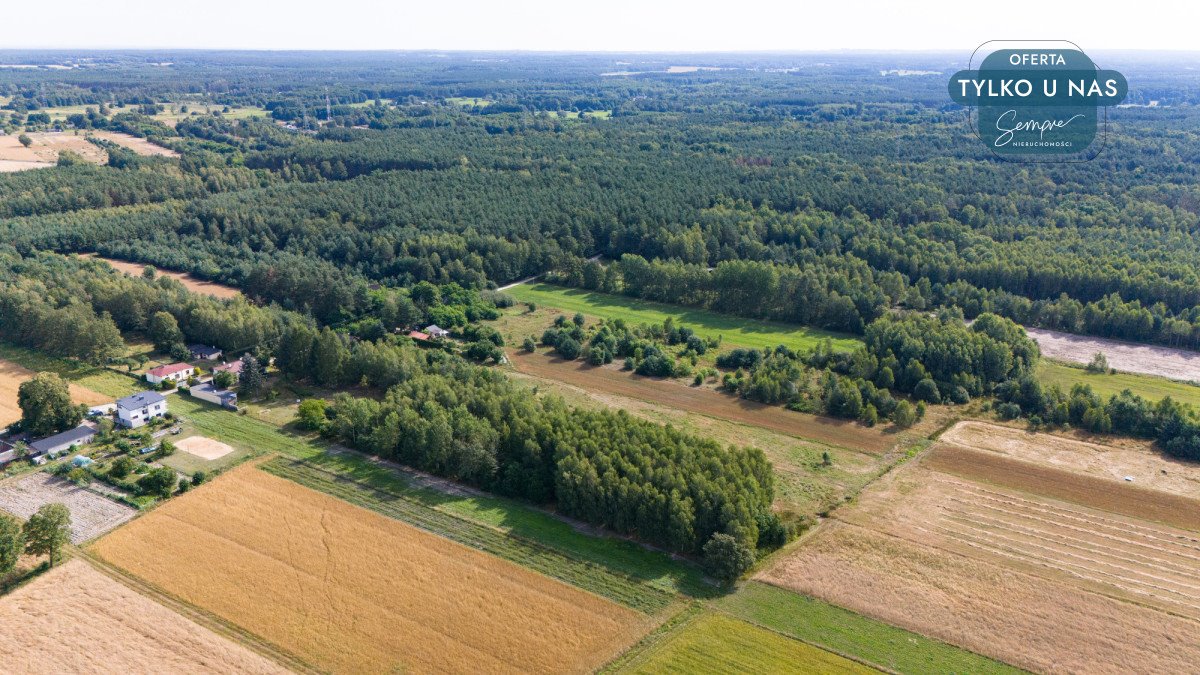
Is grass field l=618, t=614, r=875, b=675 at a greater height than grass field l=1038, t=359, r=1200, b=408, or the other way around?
grass field l=1038, t=359, r=1200, b=408

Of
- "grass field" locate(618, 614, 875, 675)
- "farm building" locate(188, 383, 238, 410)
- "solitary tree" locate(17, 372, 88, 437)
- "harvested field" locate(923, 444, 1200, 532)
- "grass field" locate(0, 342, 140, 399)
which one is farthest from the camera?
"grass field" locate(0, 342, 140, 399)

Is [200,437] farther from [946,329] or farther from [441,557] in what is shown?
[946,329]

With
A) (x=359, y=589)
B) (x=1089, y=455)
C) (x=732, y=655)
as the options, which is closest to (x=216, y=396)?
(x=359, y=589)

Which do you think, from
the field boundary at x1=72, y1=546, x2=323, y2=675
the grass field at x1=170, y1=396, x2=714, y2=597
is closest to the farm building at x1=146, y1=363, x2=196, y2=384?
the grass field at x1=170, y1=396, x2=714, y2=597

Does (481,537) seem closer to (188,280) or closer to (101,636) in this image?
(101,636)

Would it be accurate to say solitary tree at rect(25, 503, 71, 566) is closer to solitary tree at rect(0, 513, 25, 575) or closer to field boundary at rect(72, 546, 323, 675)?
solitary tree at rect(0, 513, 25, 575)

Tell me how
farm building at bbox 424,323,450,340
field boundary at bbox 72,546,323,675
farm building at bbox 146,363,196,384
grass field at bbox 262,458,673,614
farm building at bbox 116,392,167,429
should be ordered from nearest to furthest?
field boundary at bbox 72,546,323,675 → grass field at bbox 262,458,673,614 → farm building at bbox 116,392,167,429 → farm building at bbox 146,363,196,384 → farm building at bbox 424,323,450,340

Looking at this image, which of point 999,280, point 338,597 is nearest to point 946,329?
point 999,280

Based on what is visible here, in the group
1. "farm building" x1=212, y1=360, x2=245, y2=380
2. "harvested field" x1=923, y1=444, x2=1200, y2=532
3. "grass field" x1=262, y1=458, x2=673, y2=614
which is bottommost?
"grass field" x1=262, y1=458, x2=673, y2=614
